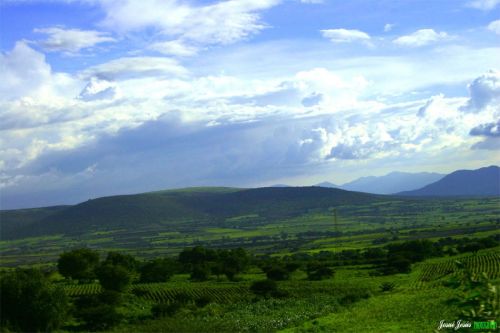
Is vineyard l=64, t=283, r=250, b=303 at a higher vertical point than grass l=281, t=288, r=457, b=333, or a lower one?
lower

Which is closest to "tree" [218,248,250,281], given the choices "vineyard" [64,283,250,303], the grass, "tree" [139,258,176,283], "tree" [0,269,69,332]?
"vineyard" [64,283,250,303]

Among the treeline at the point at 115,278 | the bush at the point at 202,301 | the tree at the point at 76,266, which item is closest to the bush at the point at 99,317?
the treeline at the point at 115,278

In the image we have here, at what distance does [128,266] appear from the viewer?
12975 centimetres

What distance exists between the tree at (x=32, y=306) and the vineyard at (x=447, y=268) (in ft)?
161

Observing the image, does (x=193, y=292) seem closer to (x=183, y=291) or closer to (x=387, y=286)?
(x=183, y=291)

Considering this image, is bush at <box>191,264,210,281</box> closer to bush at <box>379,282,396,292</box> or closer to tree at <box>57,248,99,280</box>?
tree at <box>57,248,99,280</box>

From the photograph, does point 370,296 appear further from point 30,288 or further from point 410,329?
point 30,288

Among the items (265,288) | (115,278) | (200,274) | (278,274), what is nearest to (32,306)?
(115,278)

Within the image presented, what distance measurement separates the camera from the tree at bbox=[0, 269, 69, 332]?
65.3m

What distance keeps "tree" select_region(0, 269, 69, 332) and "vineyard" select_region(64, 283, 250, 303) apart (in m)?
24.4

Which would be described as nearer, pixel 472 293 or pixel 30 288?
pixel 472 293

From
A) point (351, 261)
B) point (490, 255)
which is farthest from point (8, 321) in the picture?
point (490, 255)

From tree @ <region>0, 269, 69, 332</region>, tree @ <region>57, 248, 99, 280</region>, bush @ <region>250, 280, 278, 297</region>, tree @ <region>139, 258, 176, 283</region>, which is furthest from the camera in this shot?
tree @ <region>57, 248, 99, 280</region>

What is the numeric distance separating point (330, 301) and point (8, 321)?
42519 mm
